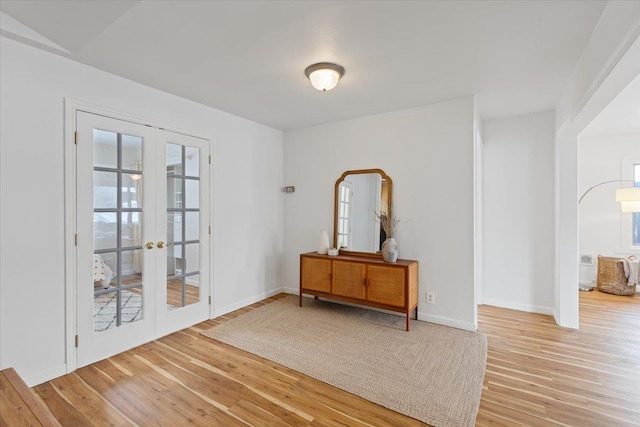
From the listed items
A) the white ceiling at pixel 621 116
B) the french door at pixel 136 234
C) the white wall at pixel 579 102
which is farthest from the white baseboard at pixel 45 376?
the white ceiling at pixel 621 116

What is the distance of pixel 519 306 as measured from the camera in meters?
3.92

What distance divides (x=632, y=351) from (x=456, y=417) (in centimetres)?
220

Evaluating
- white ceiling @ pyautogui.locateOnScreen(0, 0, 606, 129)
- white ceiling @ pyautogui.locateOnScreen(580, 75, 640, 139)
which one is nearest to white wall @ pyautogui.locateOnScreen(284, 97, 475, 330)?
white ceiling @ pyautogui.locateOnScreen(0, 0, 606, 129)

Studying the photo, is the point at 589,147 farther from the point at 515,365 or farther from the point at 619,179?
the point at 515,365

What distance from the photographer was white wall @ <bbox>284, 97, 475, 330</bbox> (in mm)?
3312

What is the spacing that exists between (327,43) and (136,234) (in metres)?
2.46

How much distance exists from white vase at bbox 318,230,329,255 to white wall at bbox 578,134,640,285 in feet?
14.9

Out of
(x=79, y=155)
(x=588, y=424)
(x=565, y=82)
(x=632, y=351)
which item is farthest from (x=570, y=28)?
(x=79, y=155)

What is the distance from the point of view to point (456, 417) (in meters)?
1.91

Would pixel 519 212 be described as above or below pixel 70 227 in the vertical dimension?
above

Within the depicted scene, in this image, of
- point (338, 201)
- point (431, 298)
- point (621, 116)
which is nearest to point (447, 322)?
point (431, 298)

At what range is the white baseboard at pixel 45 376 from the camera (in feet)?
7.34

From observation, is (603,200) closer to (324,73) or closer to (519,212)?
(519,212)

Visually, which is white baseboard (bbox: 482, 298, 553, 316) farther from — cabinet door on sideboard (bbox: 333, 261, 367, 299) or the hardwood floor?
cabinet door on sideboard (bbox: 333, 261, 367, 299)
